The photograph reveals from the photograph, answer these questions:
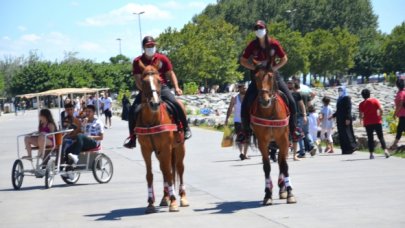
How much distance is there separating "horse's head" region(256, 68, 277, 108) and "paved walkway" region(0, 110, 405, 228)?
160cm

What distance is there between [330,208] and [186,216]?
2.09 m

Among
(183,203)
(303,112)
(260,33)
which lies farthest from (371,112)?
(183,203)

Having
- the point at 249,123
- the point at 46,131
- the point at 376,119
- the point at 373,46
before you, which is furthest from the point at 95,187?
the point at 373,46

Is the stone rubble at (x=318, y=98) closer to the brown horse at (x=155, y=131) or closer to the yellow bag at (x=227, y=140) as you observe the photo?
the yellow bag at (x=227, y=140)

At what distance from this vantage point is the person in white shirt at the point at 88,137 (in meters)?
18.6

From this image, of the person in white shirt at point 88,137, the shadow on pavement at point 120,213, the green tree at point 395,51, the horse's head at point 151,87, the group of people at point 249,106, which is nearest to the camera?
the horse's head at point 151,87

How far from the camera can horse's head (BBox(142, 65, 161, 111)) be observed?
12.8 m

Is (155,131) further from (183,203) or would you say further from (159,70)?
(183,203)

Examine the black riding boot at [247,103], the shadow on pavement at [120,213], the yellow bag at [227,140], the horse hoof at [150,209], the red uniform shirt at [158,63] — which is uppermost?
the red uniform shirt at [158,63]

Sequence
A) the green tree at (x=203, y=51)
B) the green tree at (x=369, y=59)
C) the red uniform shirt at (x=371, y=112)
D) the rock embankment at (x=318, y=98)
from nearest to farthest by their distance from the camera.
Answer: the red uniform shirt at (x=371, y=112), the rock embankment at (x=318, y=98), the green tree at (x=203, y=51), the green tree at (x=369, y=59)

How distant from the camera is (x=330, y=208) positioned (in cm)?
1262

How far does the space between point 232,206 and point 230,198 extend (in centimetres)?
118

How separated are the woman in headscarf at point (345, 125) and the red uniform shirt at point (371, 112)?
155 cm

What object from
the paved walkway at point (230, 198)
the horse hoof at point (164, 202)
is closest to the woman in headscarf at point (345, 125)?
the paved walkway at point (230, 198)
